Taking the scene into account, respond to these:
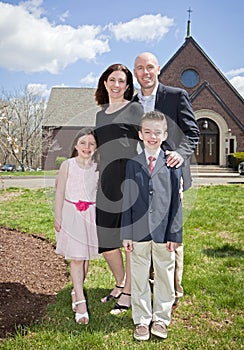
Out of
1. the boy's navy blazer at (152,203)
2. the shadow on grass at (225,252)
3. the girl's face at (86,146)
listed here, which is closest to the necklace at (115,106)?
the girl's face at (86,146)

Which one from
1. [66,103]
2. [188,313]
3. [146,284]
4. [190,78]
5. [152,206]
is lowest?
[188,313]

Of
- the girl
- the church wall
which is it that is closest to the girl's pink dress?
the girl

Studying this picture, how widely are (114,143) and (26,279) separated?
1861 millimetres

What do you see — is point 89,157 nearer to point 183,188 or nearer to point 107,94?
point 107,94

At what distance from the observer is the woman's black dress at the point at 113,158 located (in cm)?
323

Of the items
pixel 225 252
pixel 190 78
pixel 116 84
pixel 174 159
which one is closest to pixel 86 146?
pixel 116 84

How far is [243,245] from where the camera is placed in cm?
579

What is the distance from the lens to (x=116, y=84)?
130 inches

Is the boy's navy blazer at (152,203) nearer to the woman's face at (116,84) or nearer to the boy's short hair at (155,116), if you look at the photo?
the boy's short hair at (155,116)

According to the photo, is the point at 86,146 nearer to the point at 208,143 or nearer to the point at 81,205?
the point at 81,205

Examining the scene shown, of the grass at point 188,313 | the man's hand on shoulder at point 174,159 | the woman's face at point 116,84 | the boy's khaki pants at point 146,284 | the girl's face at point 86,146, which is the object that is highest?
the woman's face at point 116,84

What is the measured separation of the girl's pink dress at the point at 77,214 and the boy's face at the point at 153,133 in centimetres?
64

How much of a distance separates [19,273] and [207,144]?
27187 millimetres

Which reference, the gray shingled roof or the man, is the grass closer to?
the man
